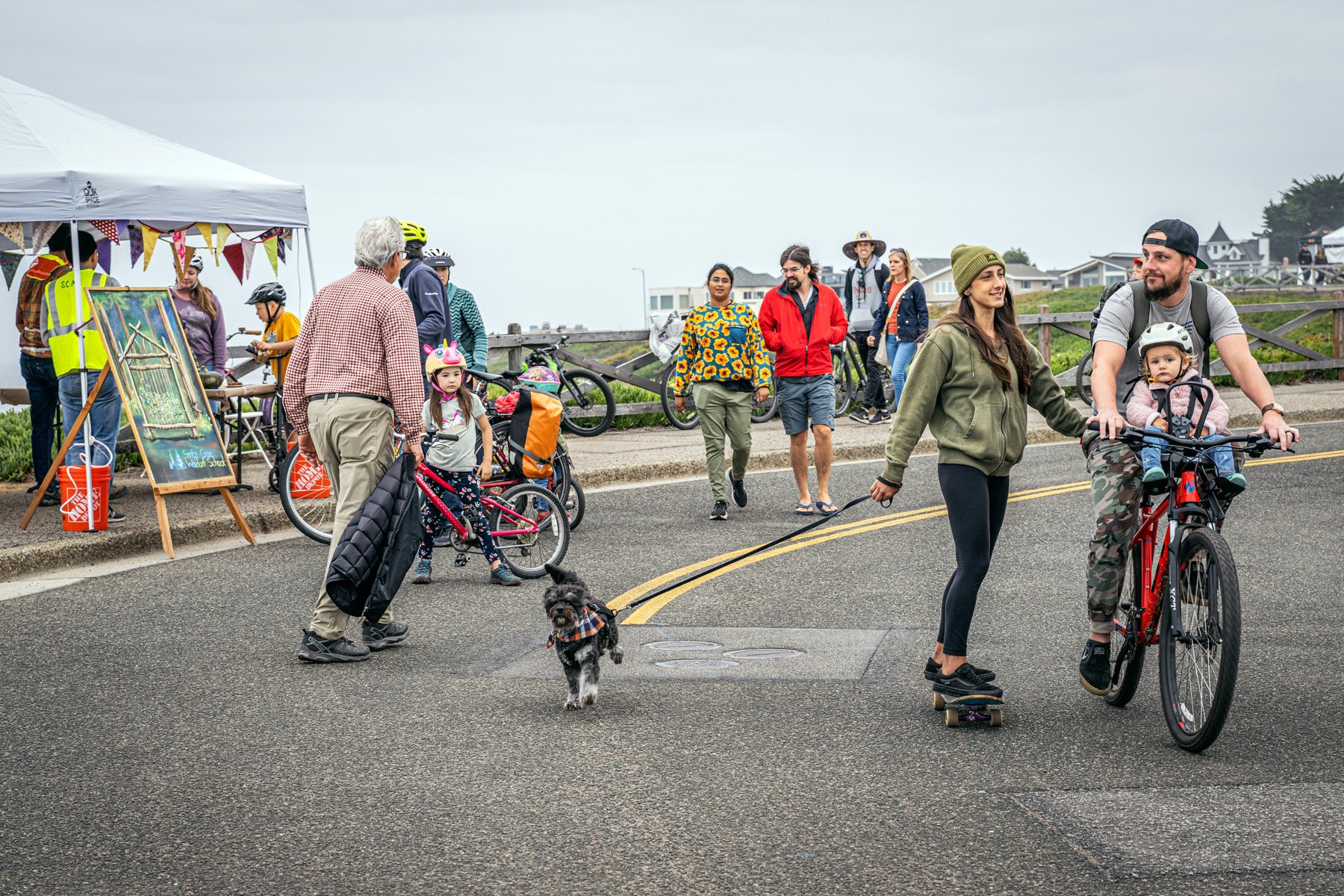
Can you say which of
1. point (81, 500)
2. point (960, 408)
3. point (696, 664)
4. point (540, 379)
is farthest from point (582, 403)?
point (960, 408)

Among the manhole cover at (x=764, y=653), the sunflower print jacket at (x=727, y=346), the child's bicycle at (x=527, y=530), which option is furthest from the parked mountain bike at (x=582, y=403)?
the manhole cover at (x=764, y=653)

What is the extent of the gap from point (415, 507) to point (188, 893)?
10.6 ft

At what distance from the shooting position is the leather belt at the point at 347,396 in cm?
701

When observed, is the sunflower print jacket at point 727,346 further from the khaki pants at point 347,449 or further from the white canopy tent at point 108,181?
the khaki pants at point 347,449

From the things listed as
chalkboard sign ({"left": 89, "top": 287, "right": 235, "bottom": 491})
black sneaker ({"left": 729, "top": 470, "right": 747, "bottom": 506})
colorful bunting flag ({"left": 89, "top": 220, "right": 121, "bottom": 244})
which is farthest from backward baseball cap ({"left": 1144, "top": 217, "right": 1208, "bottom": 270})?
colorful bunting flag ({"left": 89, "top": 220, "right": 121, "bottom": 244})

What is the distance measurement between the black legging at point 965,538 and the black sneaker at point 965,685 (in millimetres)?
75

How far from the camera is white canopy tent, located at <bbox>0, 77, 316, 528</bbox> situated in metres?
10.8

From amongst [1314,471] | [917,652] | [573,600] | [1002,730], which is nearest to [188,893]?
[573,600]

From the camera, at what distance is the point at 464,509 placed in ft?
28.8

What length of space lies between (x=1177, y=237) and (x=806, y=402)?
592 centimetres

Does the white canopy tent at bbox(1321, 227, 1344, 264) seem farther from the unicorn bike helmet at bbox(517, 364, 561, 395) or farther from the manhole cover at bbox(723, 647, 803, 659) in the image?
the manhole cover at bbox(723, 647, 803, 659)

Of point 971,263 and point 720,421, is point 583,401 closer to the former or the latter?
point 720,421

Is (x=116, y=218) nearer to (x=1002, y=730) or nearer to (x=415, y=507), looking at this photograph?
(x=415, y=507)

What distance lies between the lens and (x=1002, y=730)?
5.48 m
